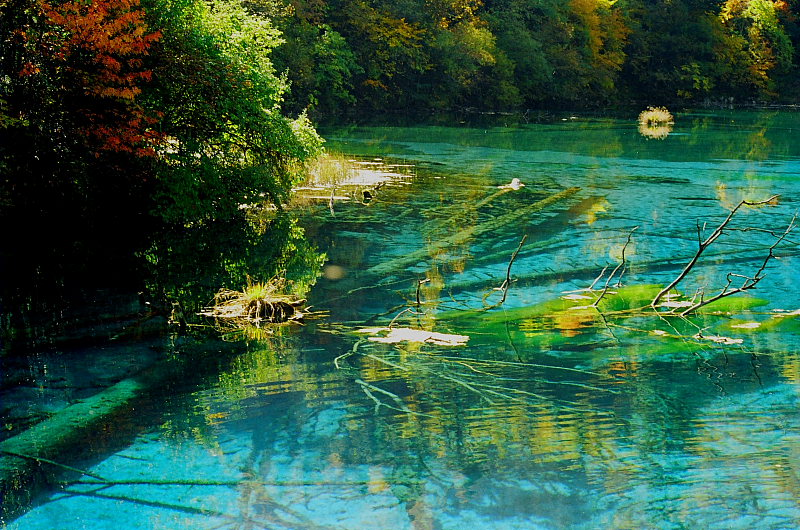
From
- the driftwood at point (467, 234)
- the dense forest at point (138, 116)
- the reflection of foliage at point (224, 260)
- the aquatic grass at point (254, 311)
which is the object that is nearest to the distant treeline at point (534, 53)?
the driftwood at point (467, 234)

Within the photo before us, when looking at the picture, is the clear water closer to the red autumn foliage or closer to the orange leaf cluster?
the red autumn foliage

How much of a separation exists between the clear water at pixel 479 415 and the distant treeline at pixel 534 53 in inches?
900

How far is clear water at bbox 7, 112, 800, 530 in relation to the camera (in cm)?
491

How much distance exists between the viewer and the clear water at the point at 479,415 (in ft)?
16.1

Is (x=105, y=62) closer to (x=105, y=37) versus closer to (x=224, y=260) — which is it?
(x=105, y=37)

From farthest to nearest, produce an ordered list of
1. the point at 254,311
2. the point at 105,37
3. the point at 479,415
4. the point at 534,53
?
the point at 534,53 → the point at 105,37 → the point at 254,311 → the point at 479,415

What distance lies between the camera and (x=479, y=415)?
6.10m

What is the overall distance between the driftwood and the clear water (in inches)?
3.7

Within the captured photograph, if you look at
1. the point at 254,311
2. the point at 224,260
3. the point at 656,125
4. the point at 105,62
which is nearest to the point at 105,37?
the point at 105,62

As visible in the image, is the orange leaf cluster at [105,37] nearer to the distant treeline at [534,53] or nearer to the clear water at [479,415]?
the clear water at [479,415]

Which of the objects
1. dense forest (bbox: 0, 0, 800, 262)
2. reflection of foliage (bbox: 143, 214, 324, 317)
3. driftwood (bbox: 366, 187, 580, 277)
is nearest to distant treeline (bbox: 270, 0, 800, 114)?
driftwood (bbox: 366, 187, 580, 277)

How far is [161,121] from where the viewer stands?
41.2ft

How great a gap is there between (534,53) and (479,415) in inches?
1826

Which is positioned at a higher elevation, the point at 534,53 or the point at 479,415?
the point at 534,53
